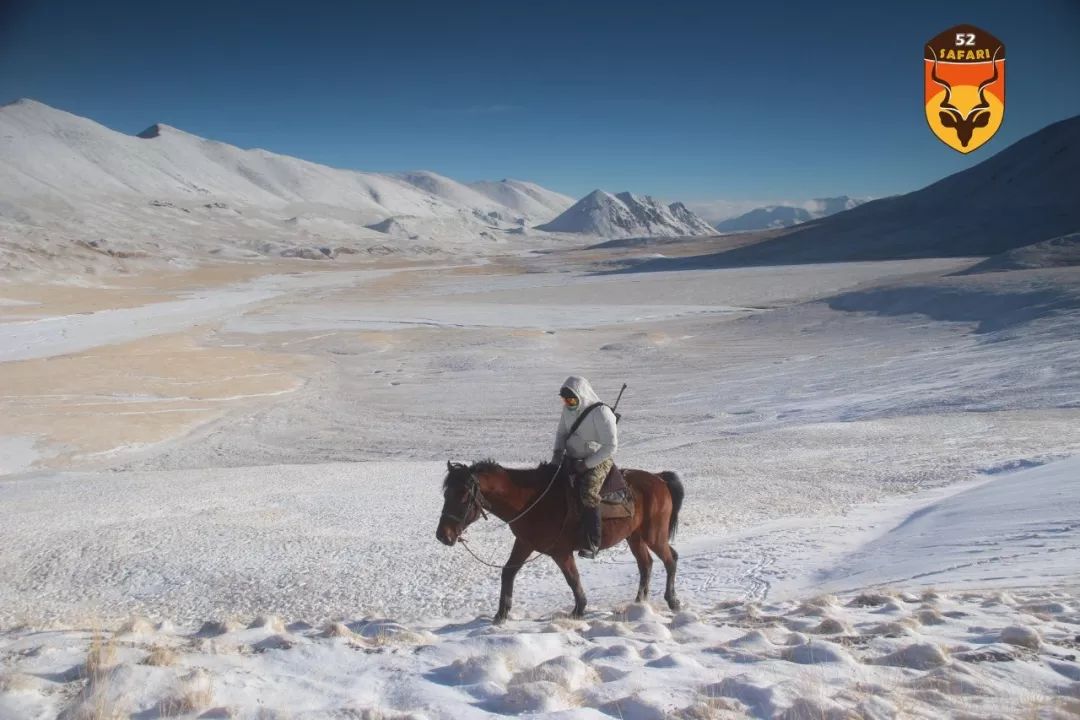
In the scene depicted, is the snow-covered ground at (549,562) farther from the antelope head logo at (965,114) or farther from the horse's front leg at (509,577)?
the antelope head logo at (965,114)

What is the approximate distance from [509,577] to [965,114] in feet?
43.3

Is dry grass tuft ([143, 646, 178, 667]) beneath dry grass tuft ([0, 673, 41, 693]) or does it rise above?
beneath

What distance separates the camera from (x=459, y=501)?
21.1 feet

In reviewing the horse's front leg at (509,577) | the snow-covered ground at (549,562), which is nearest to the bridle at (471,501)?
the horse's front leg at (509,577)

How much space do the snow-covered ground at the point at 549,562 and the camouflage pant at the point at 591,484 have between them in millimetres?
917

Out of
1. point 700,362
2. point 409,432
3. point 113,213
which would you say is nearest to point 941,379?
point 700,362

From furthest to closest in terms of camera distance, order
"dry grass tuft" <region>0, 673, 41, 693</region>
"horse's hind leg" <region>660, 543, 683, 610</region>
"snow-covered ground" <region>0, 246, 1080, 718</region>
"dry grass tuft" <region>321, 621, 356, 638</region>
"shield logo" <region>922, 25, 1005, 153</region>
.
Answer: "shield logo" <region>922, 25, 1005, 153</region> < "horse's hind leg" <region>660, 543, 683, 610</region> < "dry grass tuft" <region>321, 621, 356, 638</region> < "snow-covered ground" <region>0, 246, 1080, 718</region> < "dry grass tuft" <region>0, 673, 41, 693</region>

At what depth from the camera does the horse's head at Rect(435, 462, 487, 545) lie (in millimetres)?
6395

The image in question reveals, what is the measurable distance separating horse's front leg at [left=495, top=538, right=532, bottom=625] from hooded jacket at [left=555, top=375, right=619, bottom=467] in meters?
0.87

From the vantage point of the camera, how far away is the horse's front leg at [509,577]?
6.75 m

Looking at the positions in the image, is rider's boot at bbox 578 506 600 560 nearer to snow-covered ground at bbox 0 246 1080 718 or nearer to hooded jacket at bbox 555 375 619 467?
hooded jacket at bbox 555 375 619 467

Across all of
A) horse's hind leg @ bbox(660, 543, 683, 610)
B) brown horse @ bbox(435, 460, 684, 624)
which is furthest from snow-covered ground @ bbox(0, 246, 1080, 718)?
brown horse @ bbox(435, 460, 684, 624)

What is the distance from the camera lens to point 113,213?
5768 inches

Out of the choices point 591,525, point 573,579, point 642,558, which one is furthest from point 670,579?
point 591,525
